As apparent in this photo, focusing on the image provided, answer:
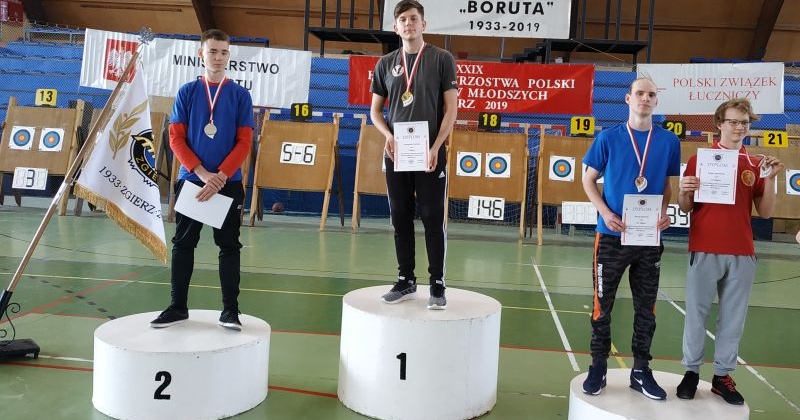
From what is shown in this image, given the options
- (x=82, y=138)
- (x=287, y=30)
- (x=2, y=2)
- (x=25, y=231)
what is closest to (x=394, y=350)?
(x=25, y=231)

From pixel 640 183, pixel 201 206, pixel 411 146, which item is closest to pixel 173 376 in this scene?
pixel 201 206

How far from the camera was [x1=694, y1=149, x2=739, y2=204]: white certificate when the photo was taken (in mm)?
2432

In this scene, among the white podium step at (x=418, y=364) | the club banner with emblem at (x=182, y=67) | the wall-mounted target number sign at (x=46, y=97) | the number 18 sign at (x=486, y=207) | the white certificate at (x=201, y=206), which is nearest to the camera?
the white podium step at (x=418, y=364)

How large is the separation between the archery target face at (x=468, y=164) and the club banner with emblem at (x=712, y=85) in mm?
2680

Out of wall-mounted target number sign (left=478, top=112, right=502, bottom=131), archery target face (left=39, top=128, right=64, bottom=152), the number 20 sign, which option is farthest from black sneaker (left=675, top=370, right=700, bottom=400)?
archery target face (left=39, top=128, right=64, bottom=152)

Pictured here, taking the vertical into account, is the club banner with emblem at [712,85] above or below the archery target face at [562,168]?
above

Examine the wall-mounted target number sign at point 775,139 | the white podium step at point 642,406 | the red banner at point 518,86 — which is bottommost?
the white podium step at point 642,406

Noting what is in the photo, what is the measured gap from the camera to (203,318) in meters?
2.99

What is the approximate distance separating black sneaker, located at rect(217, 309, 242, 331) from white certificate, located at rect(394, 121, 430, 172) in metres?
0.96

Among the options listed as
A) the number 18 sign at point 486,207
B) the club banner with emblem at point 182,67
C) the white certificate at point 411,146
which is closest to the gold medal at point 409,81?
the white certificate at point 411,146

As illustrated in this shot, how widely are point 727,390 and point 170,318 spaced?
2.29m

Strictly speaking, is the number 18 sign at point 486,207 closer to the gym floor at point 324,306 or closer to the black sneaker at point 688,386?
the gym floor at point 324,306

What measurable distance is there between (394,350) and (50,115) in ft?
26.5

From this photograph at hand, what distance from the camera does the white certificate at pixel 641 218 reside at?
237 centimetres
